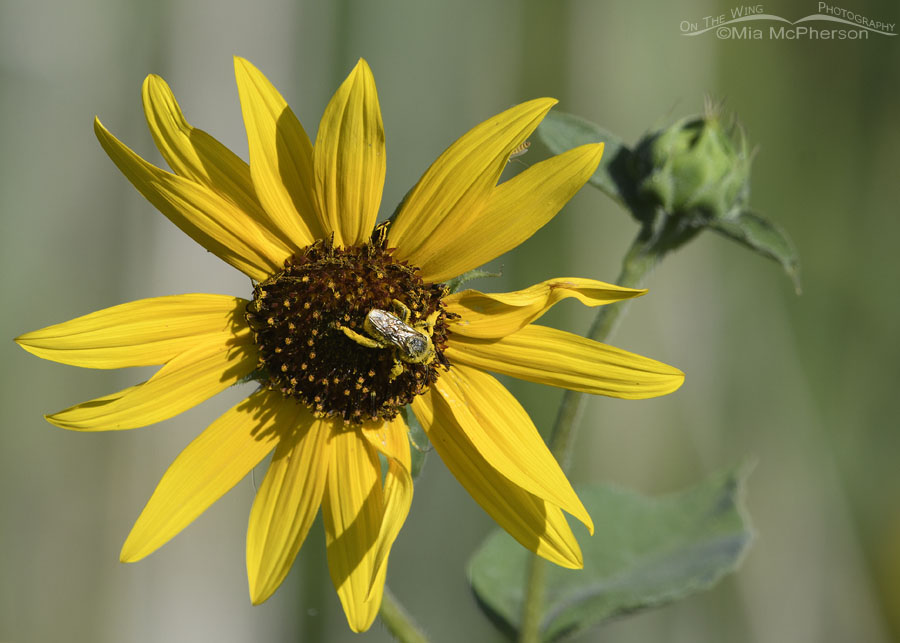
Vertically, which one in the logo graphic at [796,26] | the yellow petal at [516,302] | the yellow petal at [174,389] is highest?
the logo graphic at [796,26]

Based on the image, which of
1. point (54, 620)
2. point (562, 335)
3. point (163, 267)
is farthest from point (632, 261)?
point (54, 620)

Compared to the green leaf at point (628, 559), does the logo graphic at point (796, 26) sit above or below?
above

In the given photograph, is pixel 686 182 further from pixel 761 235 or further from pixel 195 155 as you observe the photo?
pixel 195 155

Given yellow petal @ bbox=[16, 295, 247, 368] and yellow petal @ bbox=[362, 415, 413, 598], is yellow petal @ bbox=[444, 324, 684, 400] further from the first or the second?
yellow petal @ bbox=[16, 295, 247, 368]

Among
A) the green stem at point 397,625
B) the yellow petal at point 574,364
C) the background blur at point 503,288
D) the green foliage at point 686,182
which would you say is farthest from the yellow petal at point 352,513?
the background blur at point 503,288

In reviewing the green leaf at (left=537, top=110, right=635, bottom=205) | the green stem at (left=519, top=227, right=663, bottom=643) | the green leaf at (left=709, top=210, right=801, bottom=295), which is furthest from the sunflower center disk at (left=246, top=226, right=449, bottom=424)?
the green leaf at (left=709, top=210, right=801, bottom=295)

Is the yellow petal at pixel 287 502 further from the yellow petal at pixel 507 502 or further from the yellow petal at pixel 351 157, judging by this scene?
the yellow petal at pixel 351 157

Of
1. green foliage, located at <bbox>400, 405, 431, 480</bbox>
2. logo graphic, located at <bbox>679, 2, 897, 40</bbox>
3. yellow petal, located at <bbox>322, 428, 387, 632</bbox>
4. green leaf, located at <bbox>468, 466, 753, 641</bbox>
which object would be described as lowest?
green leaf, located at <bbox>468, 466, 753, 641</bbox>
